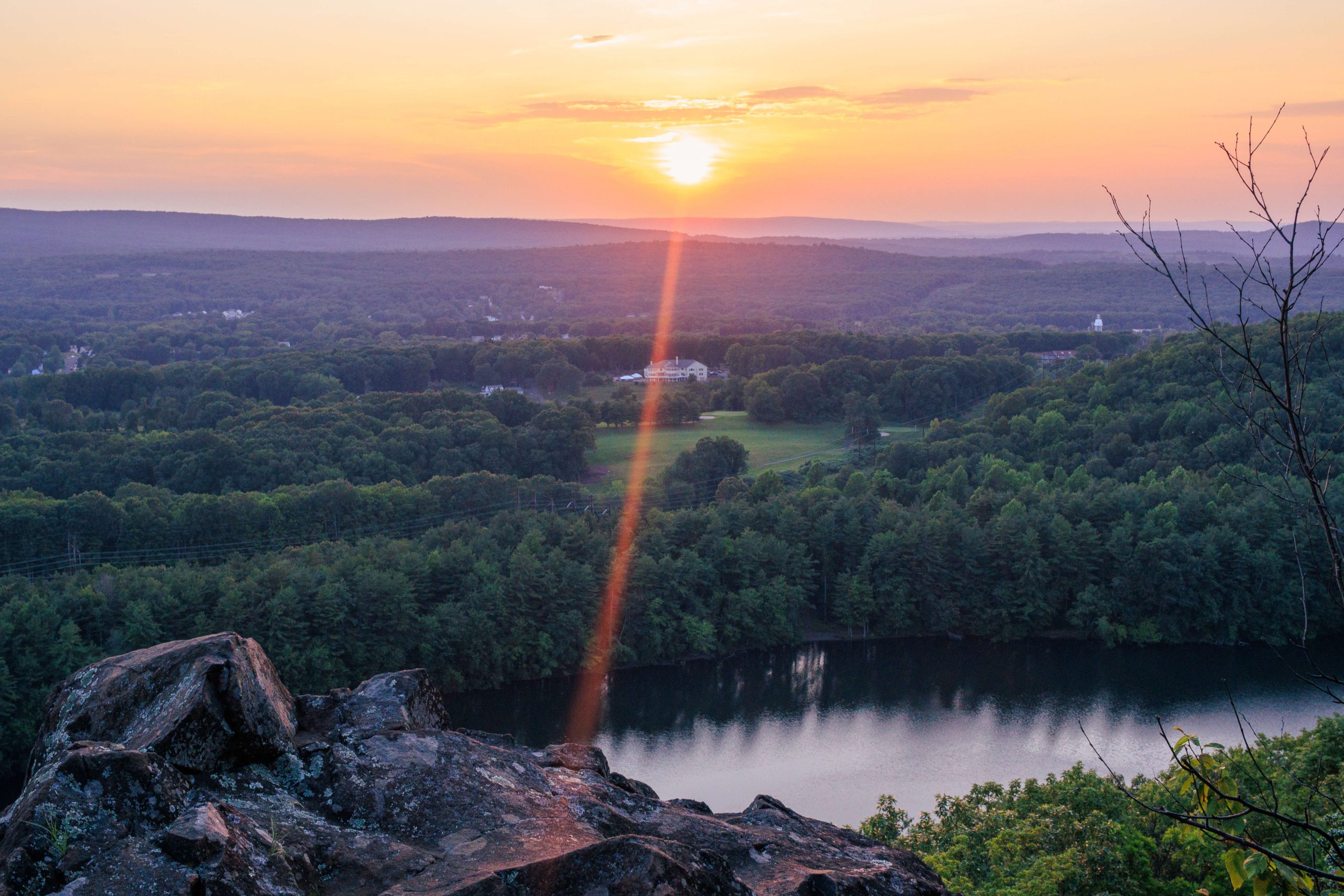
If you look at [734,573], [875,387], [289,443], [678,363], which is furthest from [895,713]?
[678,363]

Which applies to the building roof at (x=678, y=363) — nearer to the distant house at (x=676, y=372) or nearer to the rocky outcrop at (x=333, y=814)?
the distant house at (x=676, y=372)

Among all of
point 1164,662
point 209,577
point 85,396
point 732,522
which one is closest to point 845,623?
point 732,522

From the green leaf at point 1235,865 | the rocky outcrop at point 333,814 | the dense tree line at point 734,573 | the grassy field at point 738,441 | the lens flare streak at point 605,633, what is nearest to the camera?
the green leaf at point 1235,865

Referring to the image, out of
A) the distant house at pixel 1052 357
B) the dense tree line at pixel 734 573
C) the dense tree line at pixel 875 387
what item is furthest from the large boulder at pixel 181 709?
the distant house at pixel 1052 357

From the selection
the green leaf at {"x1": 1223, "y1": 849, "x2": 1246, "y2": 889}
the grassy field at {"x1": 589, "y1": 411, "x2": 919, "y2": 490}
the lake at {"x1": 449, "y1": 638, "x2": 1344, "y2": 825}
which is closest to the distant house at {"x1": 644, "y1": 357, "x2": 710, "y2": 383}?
the grassy field at {"x1": 589, "y1": 411, "x2": 919, "y2": 490}

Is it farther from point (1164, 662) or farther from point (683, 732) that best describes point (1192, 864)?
point (1164, 662)

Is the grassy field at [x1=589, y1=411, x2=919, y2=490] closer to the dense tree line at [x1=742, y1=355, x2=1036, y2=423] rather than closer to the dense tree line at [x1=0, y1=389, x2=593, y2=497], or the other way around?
the dense tree line at [x1=742, y1=355, x2=1036, y2=423]
